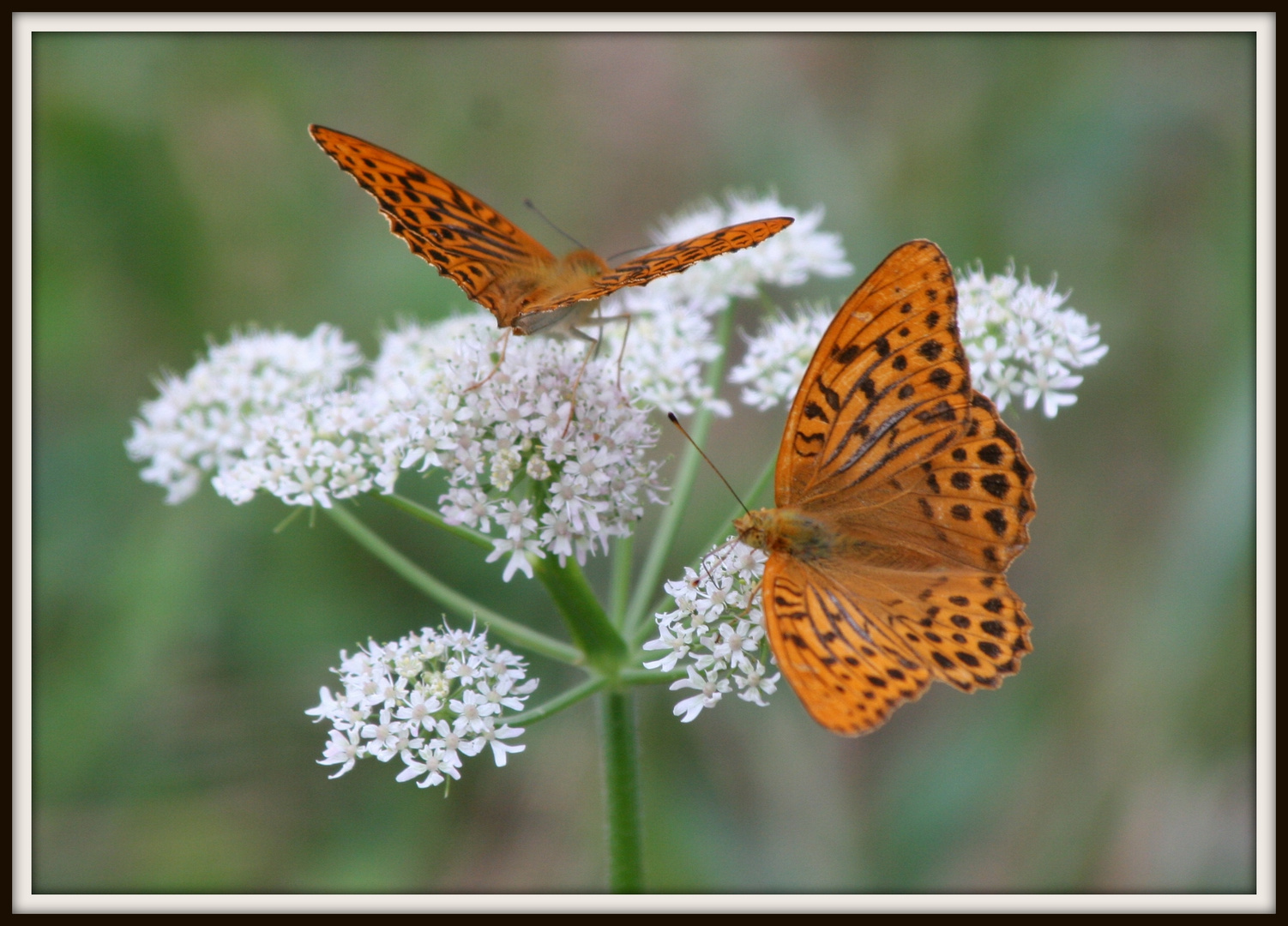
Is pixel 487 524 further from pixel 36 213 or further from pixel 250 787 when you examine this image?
pixel 36 213

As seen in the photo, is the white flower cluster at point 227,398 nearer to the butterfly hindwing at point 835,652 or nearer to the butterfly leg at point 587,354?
the butterfly leg at point 587,354

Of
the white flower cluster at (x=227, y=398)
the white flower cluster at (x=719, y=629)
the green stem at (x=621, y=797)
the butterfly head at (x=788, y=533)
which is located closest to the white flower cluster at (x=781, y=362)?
the butterfly head at (x=788, y=533)

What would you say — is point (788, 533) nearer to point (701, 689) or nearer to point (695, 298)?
point (701, 689)

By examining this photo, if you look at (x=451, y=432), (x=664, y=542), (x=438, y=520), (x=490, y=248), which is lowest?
(x=664, y=542)

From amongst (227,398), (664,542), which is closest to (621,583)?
(664,542)

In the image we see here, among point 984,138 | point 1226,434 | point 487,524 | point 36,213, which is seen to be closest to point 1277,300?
point 1226,434

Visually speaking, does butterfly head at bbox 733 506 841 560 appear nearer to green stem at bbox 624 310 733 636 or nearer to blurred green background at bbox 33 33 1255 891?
green stem at bbox 624 310 733 636
